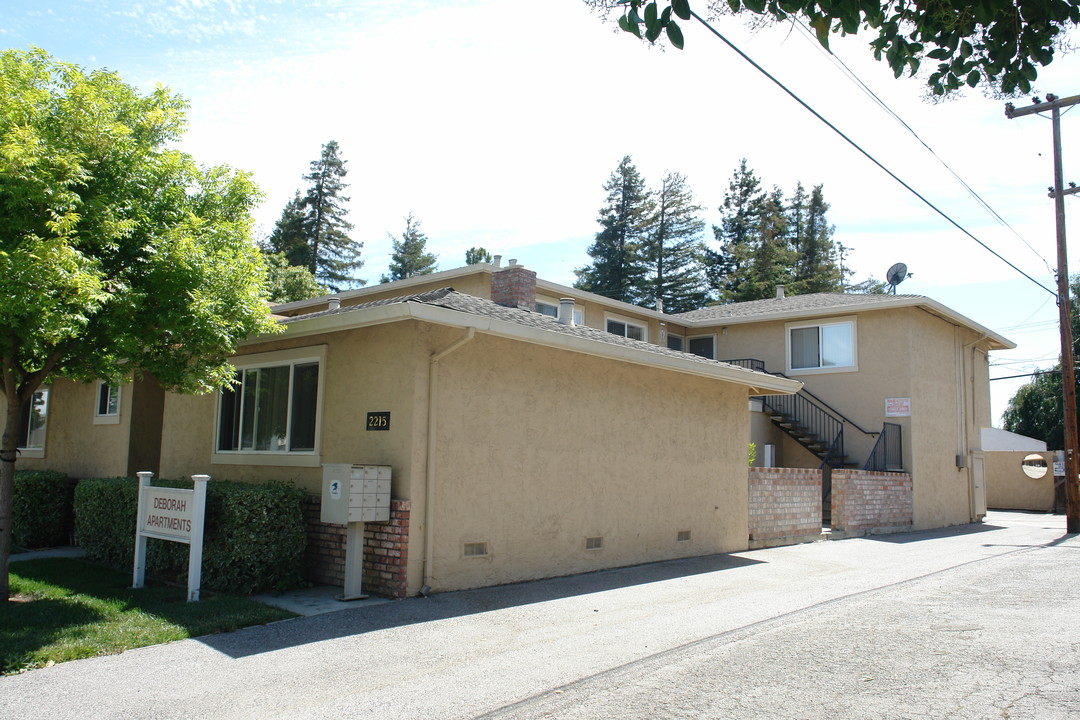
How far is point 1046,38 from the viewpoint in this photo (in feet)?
17.0

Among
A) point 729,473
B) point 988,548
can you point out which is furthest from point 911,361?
point 729,473

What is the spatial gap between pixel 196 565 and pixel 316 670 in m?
2.97

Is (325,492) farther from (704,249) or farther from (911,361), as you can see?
(704,249)

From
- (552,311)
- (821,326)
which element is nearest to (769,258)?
(821,326)

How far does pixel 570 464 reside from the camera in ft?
35.2

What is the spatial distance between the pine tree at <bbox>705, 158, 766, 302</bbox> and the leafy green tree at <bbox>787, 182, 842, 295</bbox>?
8.84 ft

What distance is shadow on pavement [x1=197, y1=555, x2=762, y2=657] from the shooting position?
7.04 meters

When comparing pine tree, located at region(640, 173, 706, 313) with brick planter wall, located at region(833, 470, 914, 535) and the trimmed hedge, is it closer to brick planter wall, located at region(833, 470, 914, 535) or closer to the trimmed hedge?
brick planter wall, located at region(833, 470, 914, 535)

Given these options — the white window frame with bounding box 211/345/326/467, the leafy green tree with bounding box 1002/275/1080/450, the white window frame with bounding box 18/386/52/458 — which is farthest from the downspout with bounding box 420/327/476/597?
the leafy green tree with bounding box 1002/275/1080/450

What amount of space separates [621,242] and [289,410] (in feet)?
123

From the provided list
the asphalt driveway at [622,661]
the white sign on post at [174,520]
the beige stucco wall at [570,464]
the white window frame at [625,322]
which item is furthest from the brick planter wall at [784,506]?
the white sign on post at [174,520]

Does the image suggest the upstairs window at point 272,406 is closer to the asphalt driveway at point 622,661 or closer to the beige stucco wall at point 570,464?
the beige stucco wall at point 570,464

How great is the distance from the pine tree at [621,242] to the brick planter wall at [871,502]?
26191 millimetres

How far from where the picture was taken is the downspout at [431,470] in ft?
29.5
